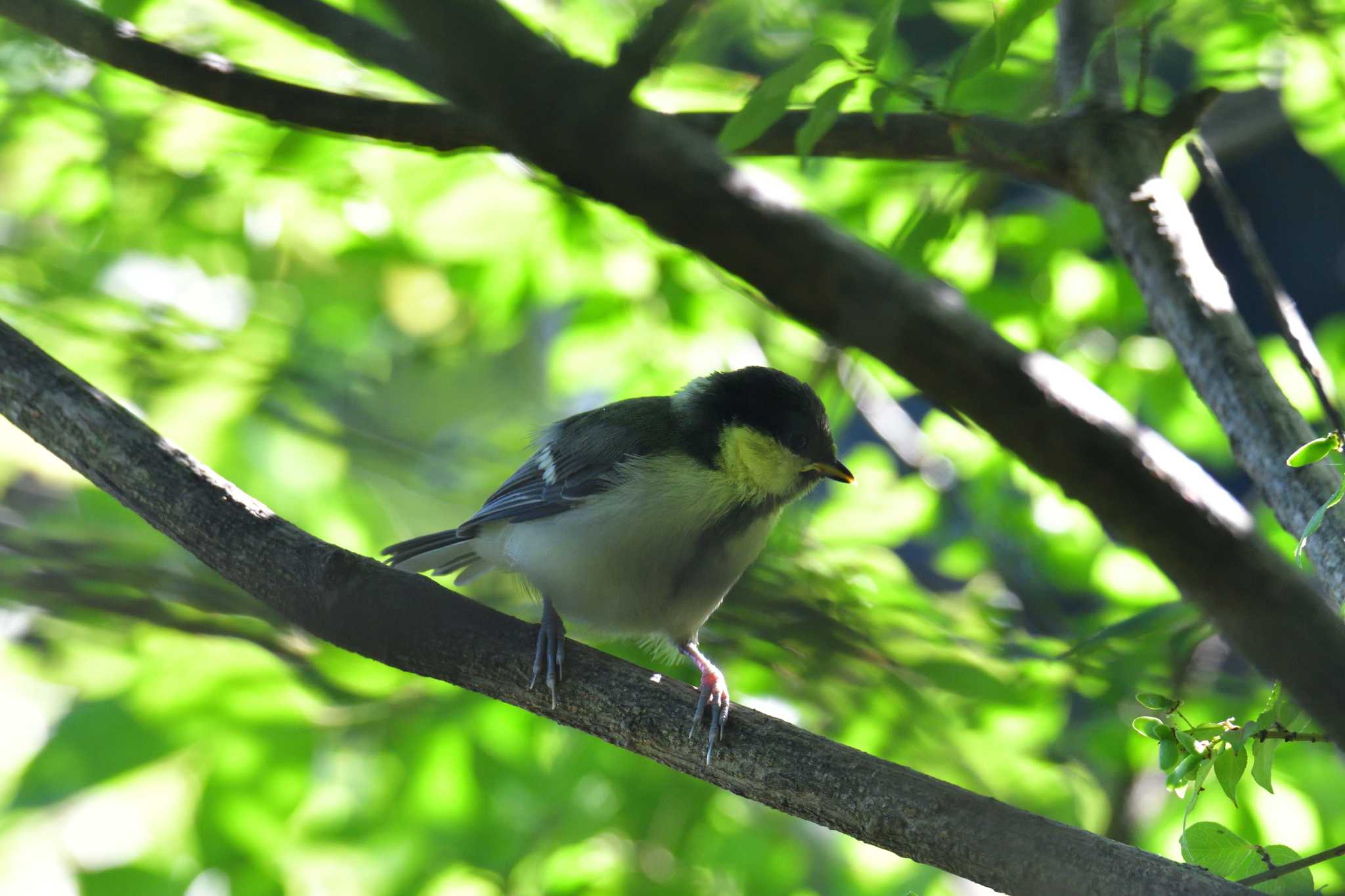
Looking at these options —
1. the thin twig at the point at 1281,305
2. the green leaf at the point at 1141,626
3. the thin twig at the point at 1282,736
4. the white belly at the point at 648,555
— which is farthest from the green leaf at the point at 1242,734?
the white belly at the point at 648,555

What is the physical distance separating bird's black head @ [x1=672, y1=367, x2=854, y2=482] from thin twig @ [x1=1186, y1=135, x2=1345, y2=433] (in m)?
0.94

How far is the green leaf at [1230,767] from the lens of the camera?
42.4 inches

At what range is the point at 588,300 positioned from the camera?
3.09 m

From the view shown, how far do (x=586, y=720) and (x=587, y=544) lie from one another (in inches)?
29.2

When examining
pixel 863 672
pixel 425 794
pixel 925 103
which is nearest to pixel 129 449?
pixel 425 794

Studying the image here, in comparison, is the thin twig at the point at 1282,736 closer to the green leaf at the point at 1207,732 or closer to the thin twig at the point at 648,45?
the green leaf at the point at 1207,732

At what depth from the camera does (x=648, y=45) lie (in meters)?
1.12

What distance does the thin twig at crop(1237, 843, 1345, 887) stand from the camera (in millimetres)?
1013

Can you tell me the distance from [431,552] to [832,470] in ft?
3.44

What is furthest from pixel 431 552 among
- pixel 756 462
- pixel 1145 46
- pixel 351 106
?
pixel 1145 46

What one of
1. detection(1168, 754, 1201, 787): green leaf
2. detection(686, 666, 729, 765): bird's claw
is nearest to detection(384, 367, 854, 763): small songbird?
detection(686, 666, 729, 765): bird's claw

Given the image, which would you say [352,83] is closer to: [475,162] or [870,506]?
[475,162]

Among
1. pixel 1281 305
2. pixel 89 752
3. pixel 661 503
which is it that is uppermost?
pixel 1281 305

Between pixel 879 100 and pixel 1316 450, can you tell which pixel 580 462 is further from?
pixel 1316 450
